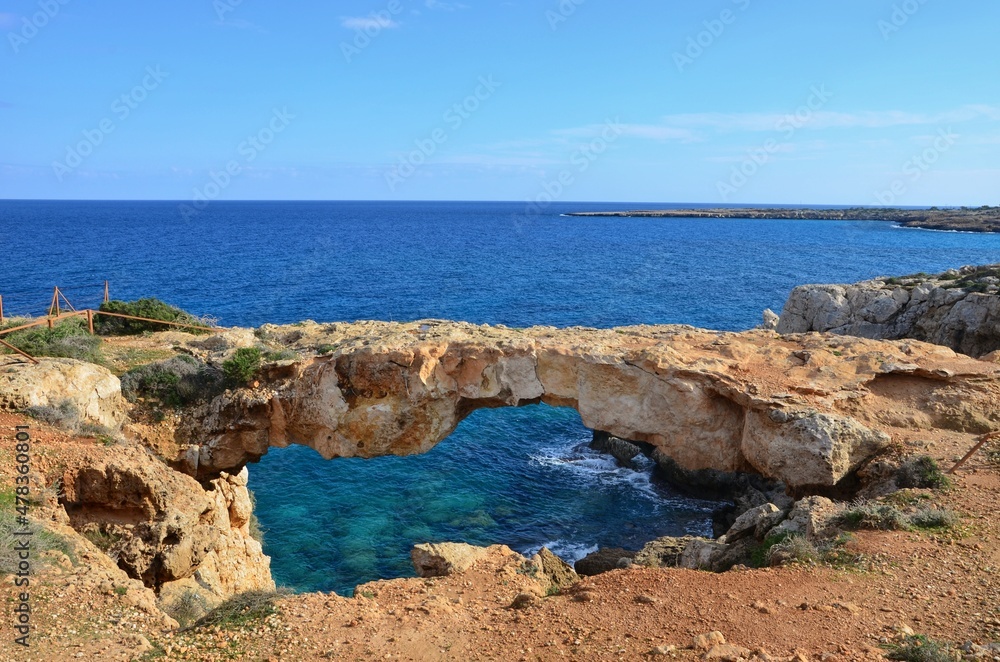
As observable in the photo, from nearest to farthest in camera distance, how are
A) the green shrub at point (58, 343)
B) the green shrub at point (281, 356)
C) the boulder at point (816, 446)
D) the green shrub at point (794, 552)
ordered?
the green shrub at point (794, 552) < the boulder at point (816, 446) < the green shrub at point (58, 343) < the green shrub at point (281, 356)

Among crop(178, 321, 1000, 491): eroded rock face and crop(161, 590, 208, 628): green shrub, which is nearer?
crop(161, 590, 208, 628): green shrub

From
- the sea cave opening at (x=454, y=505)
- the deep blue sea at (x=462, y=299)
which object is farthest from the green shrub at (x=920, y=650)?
the deep blue sea at (x=462, y=299)

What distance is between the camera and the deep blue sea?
21859mm

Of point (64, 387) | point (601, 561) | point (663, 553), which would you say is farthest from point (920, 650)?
point (64, 387)

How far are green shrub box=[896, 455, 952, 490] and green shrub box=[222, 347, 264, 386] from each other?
1562 centimetres

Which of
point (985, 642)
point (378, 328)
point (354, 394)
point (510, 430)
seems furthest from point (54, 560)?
point (510, 430)

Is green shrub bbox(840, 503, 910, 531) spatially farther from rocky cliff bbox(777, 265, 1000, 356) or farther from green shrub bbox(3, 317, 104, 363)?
rocky cliff bbox(777, 265, 1000, 356)

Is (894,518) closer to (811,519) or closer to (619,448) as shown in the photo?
(811,519)

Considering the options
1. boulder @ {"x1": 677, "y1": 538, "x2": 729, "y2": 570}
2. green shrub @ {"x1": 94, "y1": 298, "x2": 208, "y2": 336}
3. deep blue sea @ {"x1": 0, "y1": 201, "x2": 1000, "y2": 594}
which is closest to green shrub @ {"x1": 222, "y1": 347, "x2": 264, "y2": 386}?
deep blue sea @ {"x1": 0, "y1": 201, "x2": 1000, "y2": 594}

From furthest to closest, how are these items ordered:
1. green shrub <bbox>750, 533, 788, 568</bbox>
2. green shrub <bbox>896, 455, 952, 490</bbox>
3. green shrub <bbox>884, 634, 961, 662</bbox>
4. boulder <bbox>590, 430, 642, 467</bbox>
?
1. boulder <bbox>590, 430, 642, 467</bbox>
2. green shrub <bbox>896, 455, 952, 490</bbox>
3. green shrub <bbox>750, 533, 788, 568</bbox>
4. green shrub <bbox>884, 634, 961, 662</bbox>

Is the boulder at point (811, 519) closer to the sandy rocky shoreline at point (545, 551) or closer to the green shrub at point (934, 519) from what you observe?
the sandy rocky shoreline at point (545, 551)

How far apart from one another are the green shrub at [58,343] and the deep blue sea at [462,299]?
804 centimetres

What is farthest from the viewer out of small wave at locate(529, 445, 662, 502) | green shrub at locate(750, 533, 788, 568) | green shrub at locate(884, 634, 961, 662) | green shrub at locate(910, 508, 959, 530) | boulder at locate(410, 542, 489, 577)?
small wave at locate(529, 445, 662, 502)

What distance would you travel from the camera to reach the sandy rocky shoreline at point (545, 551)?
8.99 meters
